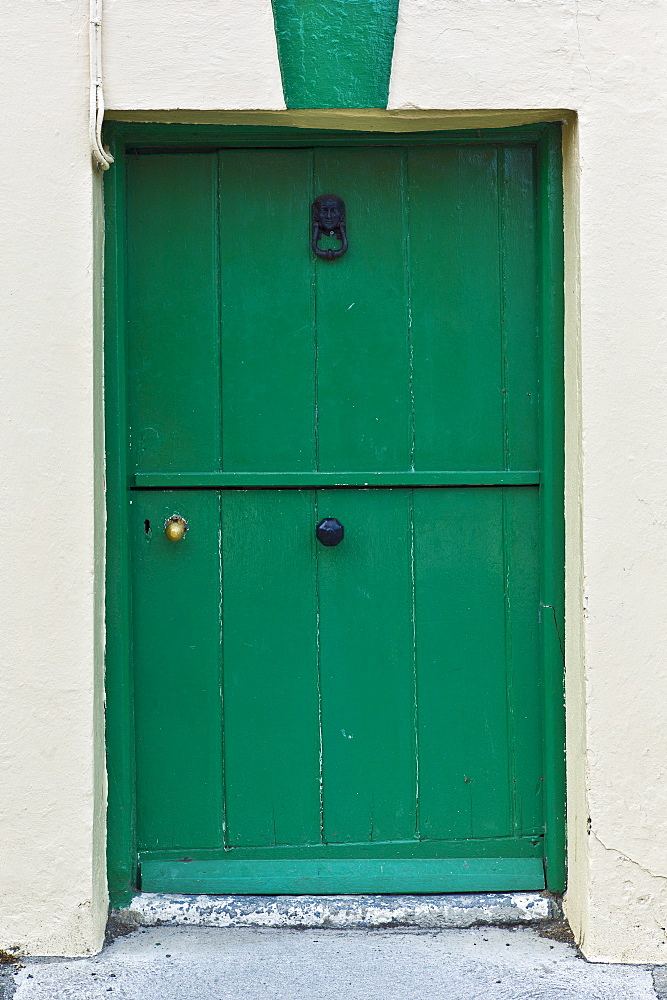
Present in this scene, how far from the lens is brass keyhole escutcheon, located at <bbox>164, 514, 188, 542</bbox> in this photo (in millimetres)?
2393

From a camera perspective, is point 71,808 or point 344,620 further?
point 344,620

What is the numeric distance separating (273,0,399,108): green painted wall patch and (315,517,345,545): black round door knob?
1.09 meters

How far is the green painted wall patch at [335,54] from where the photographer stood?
225 centimetres

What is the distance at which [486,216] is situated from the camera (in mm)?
2455

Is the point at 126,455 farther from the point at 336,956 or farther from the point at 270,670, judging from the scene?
the point at 336,956

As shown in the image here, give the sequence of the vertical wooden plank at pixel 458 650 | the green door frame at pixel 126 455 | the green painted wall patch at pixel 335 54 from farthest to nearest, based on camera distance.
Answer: the vertical wooden plank at pixel 458 650 → the green door frame at pixel 126 455 → the green painted wall patch at pixel 335 54

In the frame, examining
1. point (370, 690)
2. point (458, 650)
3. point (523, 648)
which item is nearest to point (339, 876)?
point (370, 690)

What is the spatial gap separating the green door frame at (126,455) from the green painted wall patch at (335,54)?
148 mm

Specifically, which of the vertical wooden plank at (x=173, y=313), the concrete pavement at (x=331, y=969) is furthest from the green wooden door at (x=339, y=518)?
the concrete pavement at (x=331, y=969)

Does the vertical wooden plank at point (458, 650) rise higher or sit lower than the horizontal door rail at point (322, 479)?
lower

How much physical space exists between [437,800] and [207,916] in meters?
0.71

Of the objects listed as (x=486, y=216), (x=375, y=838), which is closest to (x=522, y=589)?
(x=375, y=838)

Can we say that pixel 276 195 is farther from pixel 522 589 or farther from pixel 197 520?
pixel 522 589

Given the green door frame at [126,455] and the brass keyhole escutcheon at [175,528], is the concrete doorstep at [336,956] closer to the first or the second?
the green door frame at [126,455]
